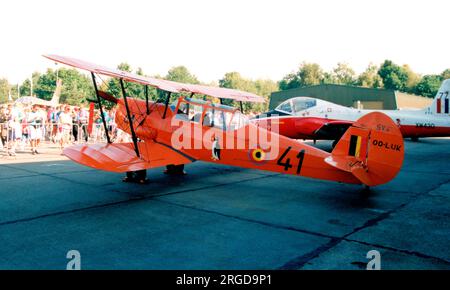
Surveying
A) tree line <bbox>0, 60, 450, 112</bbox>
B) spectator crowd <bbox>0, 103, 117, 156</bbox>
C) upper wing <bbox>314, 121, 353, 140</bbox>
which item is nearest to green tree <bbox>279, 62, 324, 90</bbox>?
tree line <bbox>0, 60, 450, 112</bbox>

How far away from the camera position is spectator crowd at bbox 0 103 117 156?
43.5 ft

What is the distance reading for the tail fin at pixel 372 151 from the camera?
6.04 meters

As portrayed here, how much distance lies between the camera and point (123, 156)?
759 centimetres

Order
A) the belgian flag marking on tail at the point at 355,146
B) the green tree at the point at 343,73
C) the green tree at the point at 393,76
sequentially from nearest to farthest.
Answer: the belgian flag marking on tail at the point at 355,146 → the green tree at the point at 393,76 → the green tree at the point at 343,73

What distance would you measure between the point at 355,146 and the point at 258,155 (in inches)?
77.0

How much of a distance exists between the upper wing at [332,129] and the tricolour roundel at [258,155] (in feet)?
28.1

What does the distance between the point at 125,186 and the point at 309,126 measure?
9655mm

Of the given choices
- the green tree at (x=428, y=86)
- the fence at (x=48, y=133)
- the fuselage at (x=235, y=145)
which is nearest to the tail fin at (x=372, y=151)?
the fuselage at (x=235, y=145)

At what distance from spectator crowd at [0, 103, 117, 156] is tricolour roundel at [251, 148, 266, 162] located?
6086 mm

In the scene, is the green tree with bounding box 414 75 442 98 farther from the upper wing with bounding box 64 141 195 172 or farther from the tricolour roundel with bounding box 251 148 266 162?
the upper wing with bounding box 64 141 195 172

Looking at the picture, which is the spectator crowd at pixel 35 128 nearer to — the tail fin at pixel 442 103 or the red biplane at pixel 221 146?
the red biplane at pixel 221 146

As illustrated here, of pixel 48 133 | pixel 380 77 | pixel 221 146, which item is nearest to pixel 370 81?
pixel 380 77
